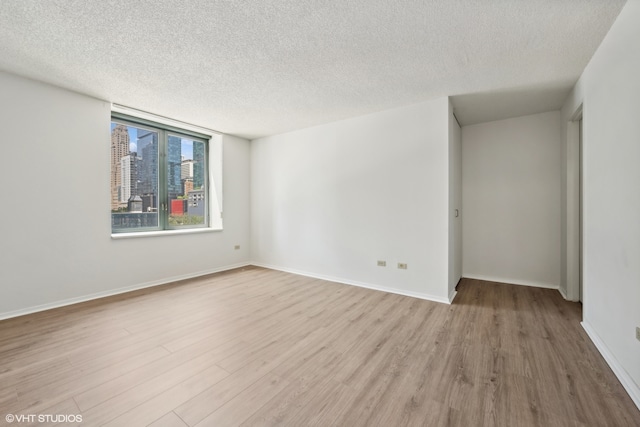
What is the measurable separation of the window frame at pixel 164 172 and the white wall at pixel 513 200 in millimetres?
4667

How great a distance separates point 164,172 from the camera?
14.8ft

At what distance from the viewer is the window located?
3996mm

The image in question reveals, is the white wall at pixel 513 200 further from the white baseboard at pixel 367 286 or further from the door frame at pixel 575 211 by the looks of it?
the white baseboard at pixel 367 286

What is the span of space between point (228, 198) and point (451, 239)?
4042 millimetres

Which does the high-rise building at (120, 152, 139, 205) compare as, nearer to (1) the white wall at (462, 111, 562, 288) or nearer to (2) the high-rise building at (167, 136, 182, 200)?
(2) the high-rise building at (167, 136, 182, 200)

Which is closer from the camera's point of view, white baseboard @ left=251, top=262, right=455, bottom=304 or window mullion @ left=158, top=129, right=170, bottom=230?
white baseboard @ left=251, top=262, right=455, bottom=304

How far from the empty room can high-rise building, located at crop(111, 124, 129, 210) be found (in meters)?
0.04

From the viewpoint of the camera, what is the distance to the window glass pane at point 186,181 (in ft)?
15.2

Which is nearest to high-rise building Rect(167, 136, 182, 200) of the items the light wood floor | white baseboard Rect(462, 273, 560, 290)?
the light wood floor

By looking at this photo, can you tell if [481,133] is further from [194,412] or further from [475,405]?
[194,412]

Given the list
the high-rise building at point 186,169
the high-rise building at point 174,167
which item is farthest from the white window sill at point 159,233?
the high-rise building at point 186,169

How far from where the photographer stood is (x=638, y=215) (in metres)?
1.63

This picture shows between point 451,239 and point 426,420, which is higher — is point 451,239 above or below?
above

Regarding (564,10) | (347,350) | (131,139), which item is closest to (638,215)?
(564,10)
